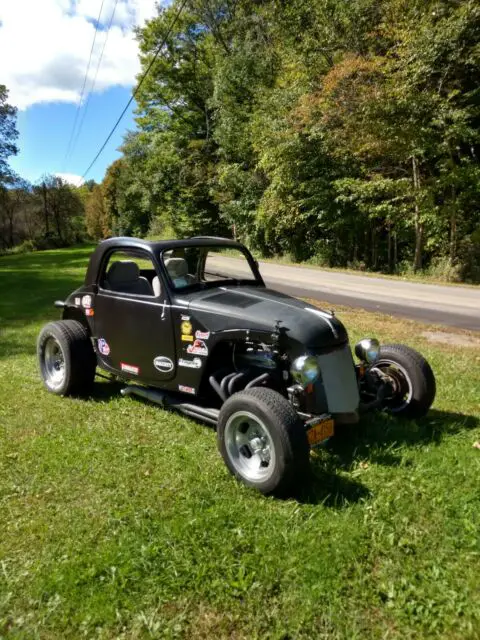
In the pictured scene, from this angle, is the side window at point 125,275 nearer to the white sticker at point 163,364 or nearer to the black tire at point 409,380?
the white sticker at point 163,364

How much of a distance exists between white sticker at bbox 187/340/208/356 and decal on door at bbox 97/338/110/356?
1.33 m

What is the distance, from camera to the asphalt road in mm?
10555

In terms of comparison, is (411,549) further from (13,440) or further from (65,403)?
(65,403)

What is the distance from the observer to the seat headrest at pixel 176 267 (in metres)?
4.56

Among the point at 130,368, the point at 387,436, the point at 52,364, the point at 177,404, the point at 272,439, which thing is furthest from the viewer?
the point at 52,364

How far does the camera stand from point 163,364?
14.6 feet

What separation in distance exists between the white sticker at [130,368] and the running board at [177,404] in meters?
0.21

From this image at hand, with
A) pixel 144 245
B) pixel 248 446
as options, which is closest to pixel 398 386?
pixel 248 446

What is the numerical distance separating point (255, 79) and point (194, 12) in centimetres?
1096

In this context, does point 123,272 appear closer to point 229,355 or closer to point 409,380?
point 229,355

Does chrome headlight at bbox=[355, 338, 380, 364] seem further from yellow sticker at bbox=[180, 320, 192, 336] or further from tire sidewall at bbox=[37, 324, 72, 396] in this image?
tire sidewall at bbox=[37, 324, 72, 396]

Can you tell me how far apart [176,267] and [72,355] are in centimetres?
162

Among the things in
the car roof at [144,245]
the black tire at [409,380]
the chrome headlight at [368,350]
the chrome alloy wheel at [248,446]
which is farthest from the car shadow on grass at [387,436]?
the car roof at [144,245]

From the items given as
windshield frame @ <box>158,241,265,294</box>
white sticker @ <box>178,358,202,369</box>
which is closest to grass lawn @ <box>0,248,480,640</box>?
white sticker @ <box>178,358,202,369</box>
